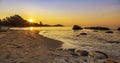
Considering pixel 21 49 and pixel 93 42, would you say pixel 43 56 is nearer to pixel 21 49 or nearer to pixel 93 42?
pixel 21 49

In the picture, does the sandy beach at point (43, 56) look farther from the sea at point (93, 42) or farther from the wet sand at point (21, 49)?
the sea at point (93, 42)

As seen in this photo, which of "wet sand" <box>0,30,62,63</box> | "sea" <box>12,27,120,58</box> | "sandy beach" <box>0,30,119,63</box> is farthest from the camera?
"sea" <box>12,27,120,58</box>

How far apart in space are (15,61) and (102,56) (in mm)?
5923

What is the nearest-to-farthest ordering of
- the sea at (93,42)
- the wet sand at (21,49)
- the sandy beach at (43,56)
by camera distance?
the sandy beach at (43,56) → the wet sand at (21,49) → the sea at (93,42)

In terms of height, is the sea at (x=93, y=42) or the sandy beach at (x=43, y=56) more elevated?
the sandy beach at (x=43, y=56)

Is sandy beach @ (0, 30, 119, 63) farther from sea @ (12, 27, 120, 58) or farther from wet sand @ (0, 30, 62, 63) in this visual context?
sea @ (12, 27, 120, 58)

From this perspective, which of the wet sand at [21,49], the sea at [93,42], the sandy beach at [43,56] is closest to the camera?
the sandy beach at [43,56]

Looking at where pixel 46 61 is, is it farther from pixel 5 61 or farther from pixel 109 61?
pixel 109 61

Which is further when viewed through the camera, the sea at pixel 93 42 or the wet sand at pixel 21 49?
the sea at pixel 93 42

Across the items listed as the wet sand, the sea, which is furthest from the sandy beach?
the sea

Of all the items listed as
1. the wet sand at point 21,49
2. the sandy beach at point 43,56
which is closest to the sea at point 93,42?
the wet sand at point 21,49

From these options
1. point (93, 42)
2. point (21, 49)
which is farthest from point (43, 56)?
point (93, 42)

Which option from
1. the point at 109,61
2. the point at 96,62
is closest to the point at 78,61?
the point at 96,62

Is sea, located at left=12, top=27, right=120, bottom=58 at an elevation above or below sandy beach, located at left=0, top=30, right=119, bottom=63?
below
